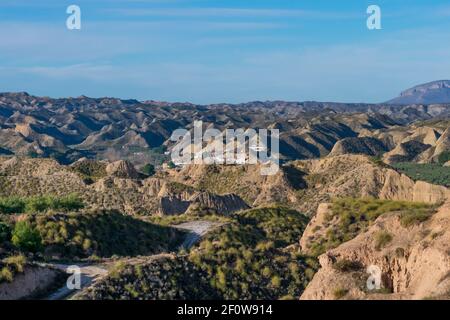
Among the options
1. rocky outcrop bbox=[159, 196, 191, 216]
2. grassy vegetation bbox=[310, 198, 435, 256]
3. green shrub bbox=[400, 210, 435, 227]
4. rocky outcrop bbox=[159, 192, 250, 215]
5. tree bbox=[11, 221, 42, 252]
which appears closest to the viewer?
green shrub bbox=[400, 210, 435, 227]

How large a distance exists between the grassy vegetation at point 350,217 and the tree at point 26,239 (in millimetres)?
17640

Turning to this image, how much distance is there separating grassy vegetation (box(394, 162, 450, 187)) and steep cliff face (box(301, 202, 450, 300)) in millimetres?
101946

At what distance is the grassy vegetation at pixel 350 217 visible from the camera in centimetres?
4834

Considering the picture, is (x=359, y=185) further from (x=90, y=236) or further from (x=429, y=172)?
(x=429, y=172)

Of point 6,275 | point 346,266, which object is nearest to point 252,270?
point 346,266

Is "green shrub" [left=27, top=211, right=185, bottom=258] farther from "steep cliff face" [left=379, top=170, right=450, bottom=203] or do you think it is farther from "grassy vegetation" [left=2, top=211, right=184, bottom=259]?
"steep cliff face" [left=379, top=170, right=450, bottom=203]

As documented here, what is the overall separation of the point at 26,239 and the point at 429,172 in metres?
123

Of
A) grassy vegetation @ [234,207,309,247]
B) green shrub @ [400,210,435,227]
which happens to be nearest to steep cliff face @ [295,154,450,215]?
grassy vegetation @ [234,207,309,247]

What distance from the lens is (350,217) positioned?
51.7 meters

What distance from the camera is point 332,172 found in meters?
100

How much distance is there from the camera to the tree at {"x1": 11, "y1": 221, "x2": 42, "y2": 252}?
4244 centimetres

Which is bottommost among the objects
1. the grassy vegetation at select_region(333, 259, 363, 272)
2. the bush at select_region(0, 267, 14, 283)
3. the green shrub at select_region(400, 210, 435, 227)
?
the bush at select_region(0, 267, 14, 283)
